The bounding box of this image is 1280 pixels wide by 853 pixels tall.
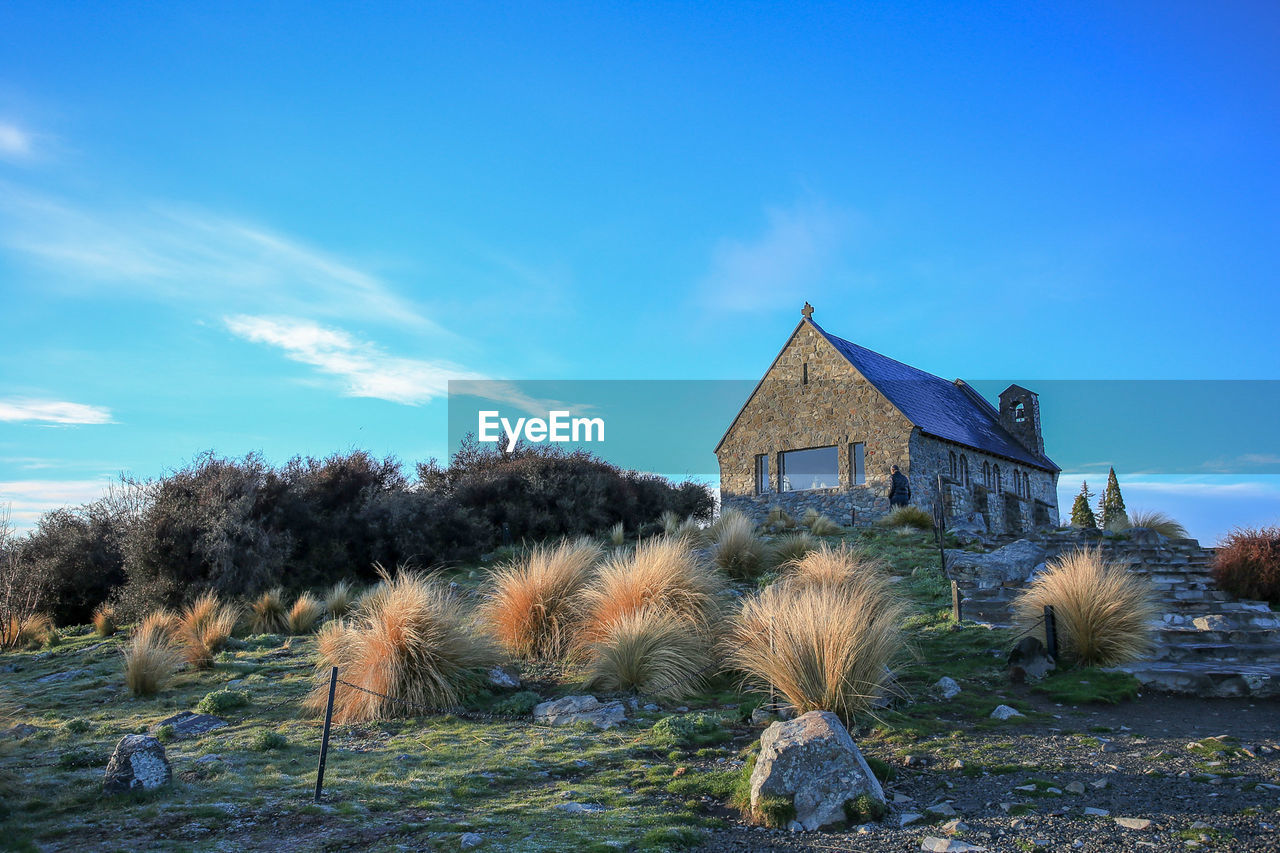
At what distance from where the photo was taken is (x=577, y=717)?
21.7 feet

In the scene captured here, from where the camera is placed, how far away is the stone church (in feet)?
77.2

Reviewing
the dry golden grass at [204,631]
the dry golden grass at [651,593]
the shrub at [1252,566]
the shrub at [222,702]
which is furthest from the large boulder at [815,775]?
the shrub at [1252,566]

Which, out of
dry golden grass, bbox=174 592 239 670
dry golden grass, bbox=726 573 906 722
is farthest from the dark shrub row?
dry golden grass, bbox=726 573 906 722

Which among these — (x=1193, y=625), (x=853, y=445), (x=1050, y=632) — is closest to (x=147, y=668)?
(x=1050, y=632)

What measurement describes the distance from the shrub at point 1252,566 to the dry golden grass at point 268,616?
14.7 m

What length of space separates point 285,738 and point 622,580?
3.53 meters

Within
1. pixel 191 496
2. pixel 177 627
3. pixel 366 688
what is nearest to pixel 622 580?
pixel 366 688

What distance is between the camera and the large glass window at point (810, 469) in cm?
2480

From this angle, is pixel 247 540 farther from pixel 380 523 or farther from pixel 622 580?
pixel 622 580

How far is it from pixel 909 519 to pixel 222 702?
15.6 m

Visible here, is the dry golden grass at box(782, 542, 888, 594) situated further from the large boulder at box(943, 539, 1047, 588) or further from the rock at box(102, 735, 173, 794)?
the rock at box(102, 735, 173, 794)

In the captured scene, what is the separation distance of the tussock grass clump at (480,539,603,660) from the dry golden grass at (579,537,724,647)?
222 mm

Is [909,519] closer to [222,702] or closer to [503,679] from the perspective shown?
[503,679]

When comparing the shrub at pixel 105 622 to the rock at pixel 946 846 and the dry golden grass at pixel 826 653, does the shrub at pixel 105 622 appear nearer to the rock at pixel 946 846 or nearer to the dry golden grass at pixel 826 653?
the dry golden grass at pixel 826 653
